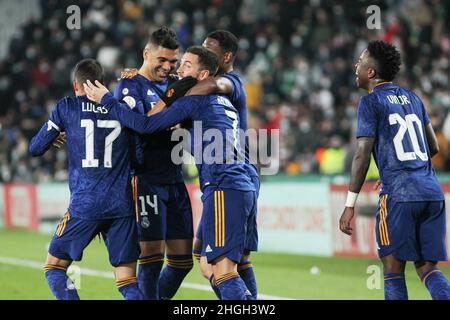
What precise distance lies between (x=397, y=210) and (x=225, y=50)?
Answer: 2.24m

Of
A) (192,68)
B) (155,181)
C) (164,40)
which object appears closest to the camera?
(192,68)

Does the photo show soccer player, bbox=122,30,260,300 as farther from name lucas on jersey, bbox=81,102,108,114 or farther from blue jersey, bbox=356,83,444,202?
blue jersey, bbox=356,83,444,202

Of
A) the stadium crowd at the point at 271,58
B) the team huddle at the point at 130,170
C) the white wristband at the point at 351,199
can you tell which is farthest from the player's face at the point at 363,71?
the stadium crowd at the point at 271,58

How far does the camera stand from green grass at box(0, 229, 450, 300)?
9.48 meters

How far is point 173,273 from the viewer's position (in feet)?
25.7

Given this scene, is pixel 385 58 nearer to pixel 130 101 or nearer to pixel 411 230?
pixel 411 230

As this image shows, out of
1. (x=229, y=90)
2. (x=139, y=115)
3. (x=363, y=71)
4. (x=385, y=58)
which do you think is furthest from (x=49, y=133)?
(x=385, y=58)

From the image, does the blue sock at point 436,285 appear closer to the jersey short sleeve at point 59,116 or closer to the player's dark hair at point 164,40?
the player's dark hair at point 164,40

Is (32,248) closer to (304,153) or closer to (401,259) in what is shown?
(304,153)

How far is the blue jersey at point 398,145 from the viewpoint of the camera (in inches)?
262

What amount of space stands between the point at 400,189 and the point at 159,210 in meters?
2.08

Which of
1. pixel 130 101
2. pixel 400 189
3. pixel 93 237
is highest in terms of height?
pixel 130 101

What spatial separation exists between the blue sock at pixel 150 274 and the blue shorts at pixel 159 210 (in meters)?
0.18

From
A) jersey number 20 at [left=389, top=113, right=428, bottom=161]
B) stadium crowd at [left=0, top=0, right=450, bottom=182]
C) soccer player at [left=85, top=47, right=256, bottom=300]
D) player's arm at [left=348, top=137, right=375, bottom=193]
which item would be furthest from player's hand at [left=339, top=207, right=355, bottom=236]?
stadium crowd at [left=0, top=0, right=450, bottom=182]
